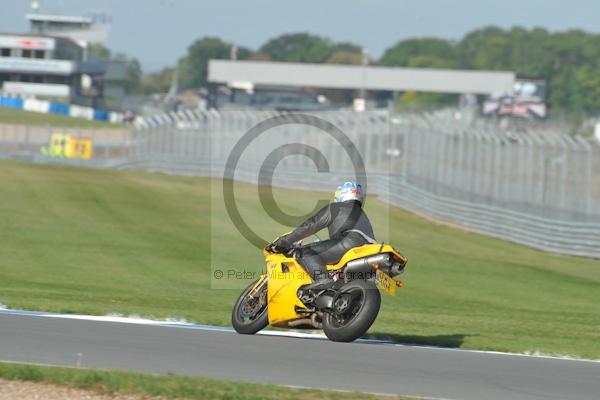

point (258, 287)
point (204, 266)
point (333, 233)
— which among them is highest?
point (333, 233)

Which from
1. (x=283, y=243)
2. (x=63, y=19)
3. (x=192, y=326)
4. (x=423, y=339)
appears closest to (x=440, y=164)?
(x=423, y=339)

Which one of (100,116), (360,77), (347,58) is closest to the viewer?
(360,77)

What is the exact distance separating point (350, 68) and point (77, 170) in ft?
230

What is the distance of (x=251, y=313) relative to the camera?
12375mm

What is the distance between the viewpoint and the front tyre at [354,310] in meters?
11.2

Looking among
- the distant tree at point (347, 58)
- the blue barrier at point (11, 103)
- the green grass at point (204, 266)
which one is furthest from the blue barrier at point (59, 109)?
the green grass at point (204, 266)

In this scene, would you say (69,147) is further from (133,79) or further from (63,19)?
(133,79)

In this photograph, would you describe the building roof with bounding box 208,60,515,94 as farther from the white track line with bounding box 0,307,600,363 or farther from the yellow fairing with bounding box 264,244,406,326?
the yellow fairing with bounding box 264,244,406,326

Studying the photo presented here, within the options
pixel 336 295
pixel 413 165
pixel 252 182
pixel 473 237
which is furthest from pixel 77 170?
pixel 336 295

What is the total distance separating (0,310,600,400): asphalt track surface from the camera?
9430 mm

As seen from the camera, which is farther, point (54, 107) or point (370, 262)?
point (54, 107)

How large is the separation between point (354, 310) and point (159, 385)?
9.93 feet

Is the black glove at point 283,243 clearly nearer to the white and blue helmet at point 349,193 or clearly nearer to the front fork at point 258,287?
the front fork at point 258,287

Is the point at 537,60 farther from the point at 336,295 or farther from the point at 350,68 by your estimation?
the point at 336,295
